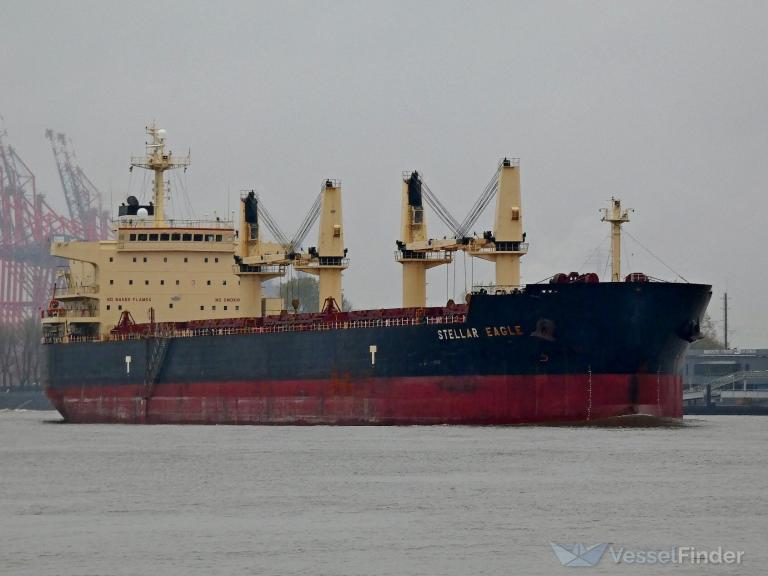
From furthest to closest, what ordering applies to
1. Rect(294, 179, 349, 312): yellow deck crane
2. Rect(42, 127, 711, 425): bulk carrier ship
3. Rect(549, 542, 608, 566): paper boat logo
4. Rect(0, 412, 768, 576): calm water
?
Rect(294, 179, 349, 312): yellow deck crane < Rect(42, 127, 711, 425): bulk carrier ship < Rect(0, 412, 768, 576): calm water < Rect(549, 542, 608, 566): paper boat logo

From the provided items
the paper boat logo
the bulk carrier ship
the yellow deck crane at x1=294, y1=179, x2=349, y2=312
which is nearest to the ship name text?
the bulk carrier ship

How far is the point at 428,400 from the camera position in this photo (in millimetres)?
45156

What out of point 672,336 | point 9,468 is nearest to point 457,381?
point 672,336

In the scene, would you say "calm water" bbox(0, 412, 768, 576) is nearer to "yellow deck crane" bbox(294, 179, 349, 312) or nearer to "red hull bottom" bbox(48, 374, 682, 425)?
"red hull bottom" bbox(48, 374, 682, 425)

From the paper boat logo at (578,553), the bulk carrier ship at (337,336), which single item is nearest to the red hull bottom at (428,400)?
the bulk carrier ship at (337,336)

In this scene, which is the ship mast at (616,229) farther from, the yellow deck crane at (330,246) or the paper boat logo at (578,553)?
the paper boat logo at (578,553)

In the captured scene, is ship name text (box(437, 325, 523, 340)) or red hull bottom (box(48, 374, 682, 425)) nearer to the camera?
red hull bottom (box(48, 374, 682, 425))

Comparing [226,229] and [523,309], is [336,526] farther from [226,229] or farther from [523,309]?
[226,229]

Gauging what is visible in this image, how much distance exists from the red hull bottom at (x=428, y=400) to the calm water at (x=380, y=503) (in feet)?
5.18

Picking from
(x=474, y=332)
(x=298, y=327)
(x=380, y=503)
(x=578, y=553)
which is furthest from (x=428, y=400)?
(x=578, y=553)

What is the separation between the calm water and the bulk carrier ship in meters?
2.39

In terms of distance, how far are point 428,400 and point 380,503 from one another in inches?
700

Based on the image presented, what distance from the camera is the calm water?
2206cm

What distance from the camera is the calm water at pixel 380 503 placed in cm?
2206
